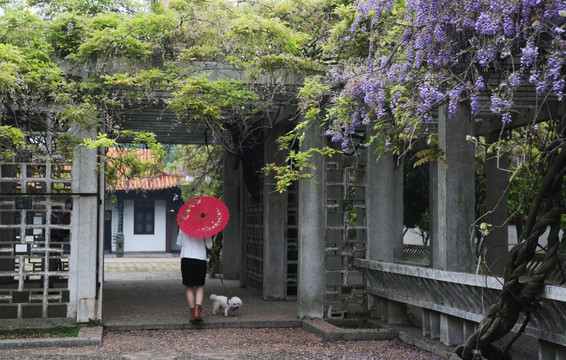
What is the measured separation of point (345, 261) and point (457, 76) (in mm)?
4683

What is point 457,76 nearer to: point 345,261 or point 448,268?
point 448,268

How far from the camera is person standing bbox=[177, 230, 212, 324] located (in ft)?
33.7

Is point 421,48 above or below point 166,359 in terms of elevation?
above

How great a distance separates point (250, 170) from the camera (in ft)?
47.7

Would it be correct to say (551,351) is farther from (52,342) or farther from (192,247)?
(52,342)

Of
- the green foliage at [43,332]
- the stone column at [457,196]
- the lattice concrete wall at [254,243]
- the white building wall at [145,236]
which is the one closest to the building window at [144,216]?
the white building wall at [145,236]

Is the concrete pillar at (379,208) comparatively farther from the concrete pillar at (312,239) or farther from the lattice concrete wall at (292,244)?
the lattice concrete wall at (292,244)

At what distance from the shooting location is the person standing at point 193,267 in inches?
405

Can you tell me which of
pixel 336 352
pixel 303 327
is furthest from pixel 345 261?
pixel 336 352

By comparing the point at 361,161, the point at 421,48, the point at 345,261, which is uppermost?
the point at 421,48

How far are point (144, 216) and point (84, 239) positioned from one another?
22.8 m

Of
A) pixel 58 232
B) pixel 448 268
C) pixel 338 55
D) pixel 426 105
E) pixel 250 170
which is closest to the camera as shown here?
pixel 426 105

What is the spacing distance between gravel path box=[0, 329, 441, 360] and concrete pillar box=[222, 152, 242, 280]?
7156 millimetres

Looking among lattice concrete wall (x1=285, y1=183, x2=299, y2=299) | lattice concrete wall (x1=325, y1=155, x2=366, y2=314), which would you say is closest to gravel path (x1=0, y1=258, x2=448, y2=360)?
lattice concrete wall (x1=325, y1=155, x2=366, y2=314)
